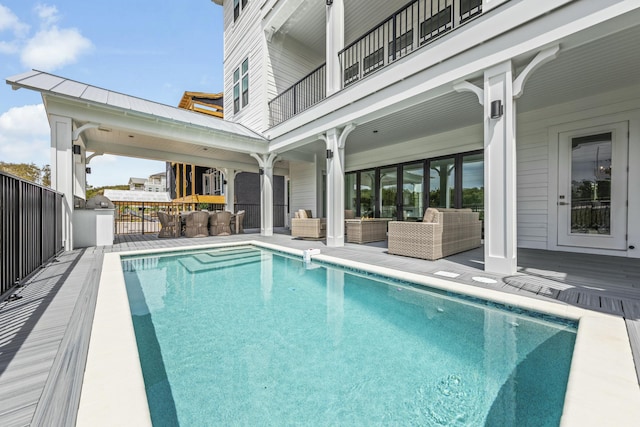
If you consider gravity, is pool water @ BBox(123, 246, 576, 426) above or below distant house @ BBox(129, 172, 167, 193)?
below

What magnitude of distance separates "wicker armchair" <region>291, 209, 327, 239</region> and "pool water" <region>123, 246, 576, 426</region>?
399cm

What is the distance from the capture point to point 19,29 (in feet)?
40.5

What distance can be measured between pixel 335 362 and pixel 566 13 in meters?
4.12

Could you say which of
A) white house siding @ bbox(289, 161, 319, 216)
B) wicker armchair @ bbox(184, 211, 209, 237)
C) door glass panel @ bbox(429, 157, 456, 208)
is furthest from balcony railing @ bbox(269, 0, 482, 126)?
wicker armchair @ bbox(184, 211, 209, 237)

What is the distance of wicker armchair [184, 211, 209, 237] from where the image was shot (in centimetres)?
807

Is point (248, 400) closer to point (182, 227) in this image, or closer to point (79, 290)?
point (79, 290)

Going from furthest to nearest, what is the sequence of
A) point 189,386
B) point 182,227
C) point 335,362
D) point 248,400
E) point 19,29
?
1. point 19,29
2. point 182,227
3. point 335,362
4. point 189,386
5. point 248,400

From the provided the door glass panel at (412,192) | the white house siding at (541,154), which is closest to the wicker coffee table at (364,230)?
the door glass panel at (412,192)

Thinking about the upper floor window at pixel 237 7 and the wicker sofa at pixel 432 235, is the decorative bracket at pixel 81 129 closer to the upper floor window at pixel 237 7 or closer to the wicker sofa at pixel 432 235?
the wicker sofa at pixel 432 235

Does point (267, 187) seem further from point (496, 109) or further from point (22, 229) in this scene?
point (496, 109)

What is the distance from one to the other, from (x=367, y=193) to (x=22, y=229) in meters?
7.88

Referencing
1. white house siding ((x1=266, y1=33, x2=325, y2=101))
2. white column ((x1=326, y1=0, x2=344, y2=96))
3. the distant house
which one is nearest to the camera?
white column ((x1=326, y1=0, x2=344, y2=96))

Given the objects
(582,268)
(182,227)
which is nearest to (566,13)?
(582,268)

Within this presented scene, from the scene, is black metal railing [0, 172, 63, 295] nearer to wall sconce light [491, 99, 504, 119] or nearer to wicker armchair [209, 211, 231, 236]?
wicker armchair [209, 211, 231, 236]
